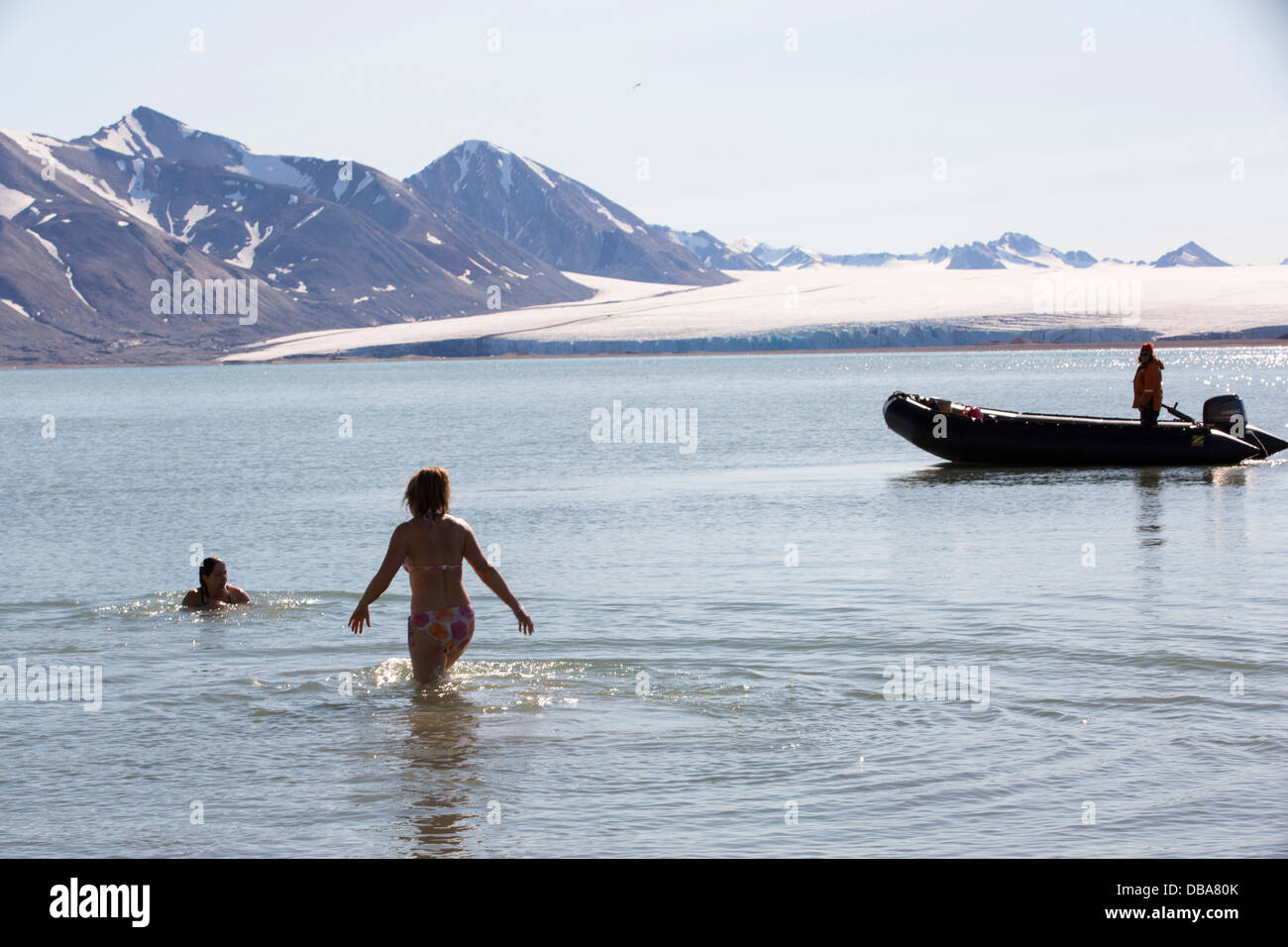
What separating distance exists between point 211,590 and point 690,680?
666 centimetres

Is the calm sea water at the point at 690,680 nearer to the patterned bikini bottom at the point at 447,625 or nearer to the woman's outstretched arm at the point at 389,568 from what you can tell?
the patterned bikini bottom at the point at 447,625

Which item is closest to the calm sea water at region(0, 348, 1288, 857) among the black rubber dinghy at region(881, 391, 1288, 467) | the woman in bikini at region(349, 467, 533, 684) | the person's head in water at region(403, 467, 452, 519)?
the woman in bikini at region(349, 467, 533, 684)

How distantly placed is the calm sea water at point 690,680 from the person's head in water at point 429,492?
1.62 metres

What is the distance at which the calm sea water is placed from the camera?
7922mm

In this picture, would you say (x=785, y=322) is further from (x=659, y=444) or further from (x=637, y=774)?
(x=637, y=774)

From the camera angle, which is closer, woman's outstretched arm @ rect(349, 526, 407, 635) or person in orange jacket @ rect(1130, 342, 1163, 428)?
woman's outstretched arm @ rect(349, 526, 407, 635)

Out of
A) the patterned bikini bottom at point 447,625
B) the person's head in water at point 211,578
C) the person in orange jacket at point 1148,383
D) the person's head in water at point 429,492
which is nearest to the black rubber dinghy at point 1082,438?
the person in orange jacket at point 1148,383

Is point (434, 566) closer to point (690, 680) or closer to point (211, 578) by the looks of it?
point (690, 680)

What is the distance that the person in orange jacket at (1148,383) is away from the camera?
29.4 m

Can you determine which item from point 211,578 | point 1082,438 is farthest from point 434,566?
point 1082,438

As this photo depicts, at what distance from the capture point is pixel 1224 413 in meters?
31.9

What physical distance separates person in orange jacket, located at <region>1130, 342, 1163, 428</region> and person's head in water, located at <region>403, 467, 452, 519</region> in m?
→ 22.4

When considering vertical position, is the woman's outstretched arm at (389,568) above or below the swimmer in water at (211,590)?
above

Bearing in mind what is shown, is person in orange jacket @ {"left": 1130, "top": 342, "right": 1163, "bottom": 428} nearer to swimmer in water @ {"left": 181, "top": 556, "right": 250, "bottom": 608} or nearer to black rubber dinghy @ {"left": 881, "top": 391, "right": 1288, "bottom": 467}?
black rubber dinghy @ {"left": 881, "top": 391, "right": 1288, "bottom": 467}
